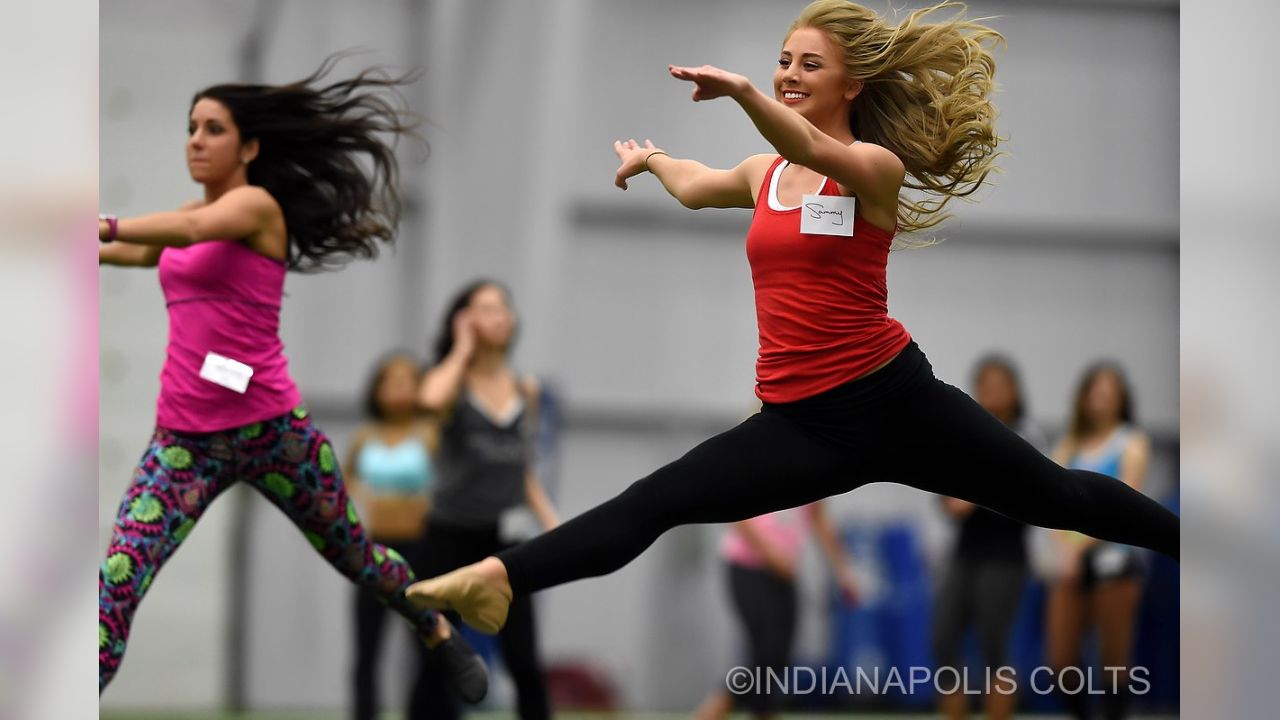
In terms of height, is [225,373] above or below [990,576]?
above

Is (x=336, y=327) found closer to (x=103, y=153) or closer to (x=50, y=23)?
(x=103, y=153)

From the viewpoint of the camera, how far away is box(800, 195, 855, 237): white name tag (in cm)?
352

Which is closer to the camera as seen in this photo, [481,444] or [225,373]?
[225,373]

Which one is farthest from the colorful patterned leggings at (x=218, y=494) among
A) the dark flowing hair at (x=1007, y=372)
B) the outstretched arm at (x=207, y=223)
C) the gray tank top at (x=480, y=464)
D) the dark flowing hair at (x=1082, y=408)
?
the dark flowing hair at (x=1082, y=408)

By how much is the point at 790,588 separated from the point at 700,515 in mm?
2803

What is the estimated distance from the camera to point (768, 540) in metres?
6.23

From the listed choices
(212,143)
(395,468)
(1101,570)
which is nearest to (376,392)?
(395,468)

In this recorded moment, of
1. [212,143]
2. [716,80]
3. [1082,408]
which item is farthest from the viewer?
[1082,408]

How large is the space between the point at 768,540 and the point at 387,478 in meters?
1.56

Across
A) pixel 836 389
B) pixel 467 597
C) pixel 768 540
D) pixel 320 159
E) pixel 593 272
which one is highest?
pixel 320 159

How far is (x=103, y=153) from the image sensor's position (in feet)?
24.8

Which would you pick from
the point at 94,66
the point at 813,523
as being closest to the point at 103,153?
the point at 813,523

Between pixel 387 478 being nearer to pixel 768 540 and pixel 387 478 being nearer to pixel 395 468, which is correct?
pixel 395 468

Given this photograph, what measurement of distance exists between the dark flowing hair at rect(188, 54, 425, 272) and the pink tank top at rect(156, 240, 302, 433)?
8.1 inches
